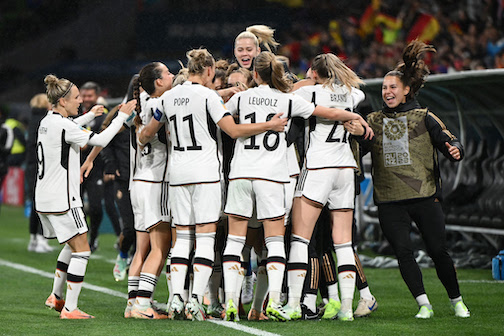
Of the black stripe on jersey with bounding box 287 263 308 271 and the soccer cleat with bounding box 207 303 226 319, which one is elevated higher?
the black stripe on jersey with bounding box 287 263 308 271

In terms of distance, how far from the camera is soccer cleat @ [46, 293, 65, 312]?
7.20 m

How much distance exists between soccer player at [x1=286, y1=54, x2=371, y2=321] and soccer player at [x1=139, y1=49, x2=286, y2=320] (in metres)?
0.46

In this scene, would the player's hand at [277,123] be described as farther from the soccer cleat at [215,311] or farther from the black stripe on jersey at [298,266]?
the soccer cleat at [215,311]

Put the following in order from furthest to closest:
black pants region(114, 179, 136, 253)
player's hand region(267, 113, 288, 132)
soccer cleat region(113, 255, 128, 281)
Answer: soccer cleat region(113, 255, 128, 281), black pants region(114, 179, 136, 253), player's hand region(267, 113, 288, 132)

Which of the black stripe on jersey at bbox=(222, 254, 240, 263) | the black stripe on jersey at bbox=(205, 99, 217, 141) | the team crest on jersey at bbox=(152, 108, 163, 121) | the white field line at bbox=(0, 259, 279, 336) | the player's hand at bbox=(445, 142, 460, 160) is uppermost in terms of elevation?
the team crest on jersey at bbox=(152, 108, 163, 121)

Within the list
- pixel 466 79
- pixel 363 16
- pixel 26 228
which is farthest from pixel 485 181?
pixel 363 16

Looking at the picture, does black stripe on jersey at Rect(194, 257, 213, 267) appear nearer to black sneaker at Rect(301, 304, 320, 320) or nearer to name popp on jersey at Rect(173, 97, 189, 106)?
black sneaker at Rect(301, 304, 320, 320)

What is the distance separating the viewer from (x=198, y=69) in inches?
265

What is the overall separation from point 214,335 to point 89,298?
2.72 meters

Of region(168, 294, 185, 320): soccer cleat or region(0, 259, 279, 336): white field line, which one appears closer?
region(0, 259, 279, 336): white field line

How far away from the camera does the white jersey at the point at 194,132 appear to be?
6.61 metres

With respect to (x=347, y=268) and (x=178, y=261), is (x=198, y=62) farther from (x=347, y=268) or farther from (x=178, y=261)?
(x=347, y=268)

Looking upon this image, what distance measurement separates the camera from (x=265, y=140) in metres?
6.56

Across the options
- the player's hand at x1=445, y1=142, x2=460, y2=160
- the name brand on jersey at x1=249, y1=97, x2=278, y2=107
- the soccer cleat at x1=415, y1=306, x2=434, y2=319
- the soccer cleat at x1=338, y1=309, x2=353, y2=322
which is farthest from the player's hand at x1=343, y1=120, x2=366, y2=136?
the soccer cleat at x1=415, y1=306, x2=434, y2=319
